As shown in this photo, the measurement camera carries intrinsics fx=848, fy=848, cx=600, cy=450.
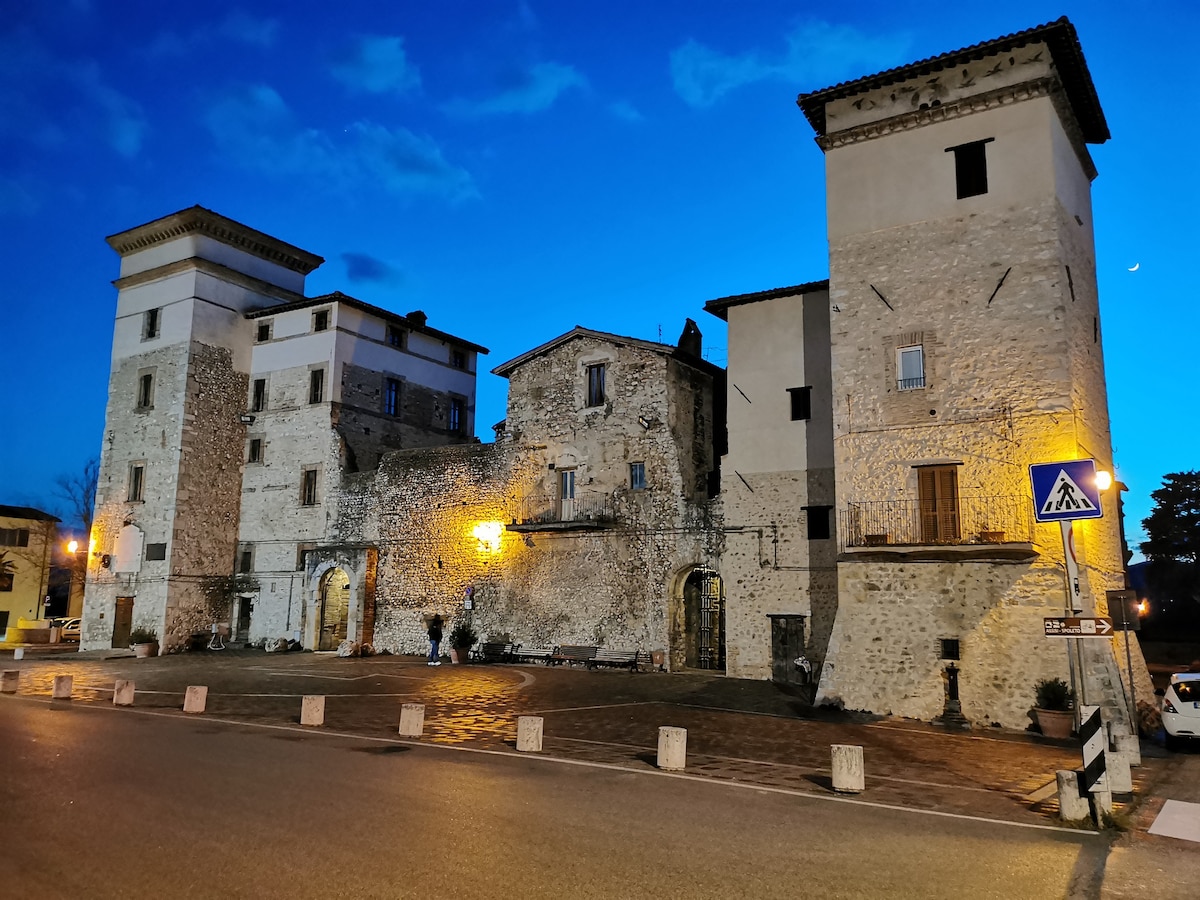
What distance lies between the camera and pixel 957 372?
60.2 feet

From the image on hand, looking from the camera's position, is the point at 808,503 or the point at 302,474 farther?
the point at 302,474

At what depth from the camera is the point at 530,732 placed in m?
12.6

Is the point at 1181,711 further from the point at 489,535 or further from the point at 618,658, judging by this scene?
the point at 489,535

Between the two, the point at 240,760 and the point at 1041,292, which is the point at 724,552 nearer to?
the point at 1041,292

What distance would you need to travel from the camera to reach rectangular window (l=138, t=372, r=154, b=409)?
34775mm

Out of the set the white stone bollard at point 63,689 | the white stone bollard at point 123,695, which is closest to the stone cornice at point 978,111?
the white stone bollard at point 123,695

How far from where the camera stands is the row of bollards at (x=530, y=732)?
33.8 feet

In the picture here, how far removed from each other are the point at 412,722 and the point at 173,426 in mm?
24652

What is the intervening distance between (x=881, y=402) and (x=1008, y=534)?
12.9 ft

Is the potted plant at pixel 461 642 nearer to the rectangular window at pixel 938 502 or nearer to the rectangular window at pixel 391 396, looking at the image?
the rectangular window at pixel 391 396

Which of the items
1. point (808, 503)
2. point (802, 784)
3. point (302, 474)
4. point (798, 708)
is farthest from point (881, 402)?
point (302, 474)

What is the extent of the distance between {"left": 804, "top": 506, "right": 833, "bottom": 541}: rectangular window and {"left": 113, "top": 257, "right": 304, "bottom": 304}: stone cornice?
78.6 feet

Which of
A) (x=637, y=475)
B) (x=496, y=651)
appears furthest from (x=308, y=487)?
(x=637, y=475)

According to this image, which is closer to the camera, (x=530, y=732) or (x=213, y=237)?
(x=530, y=732)
